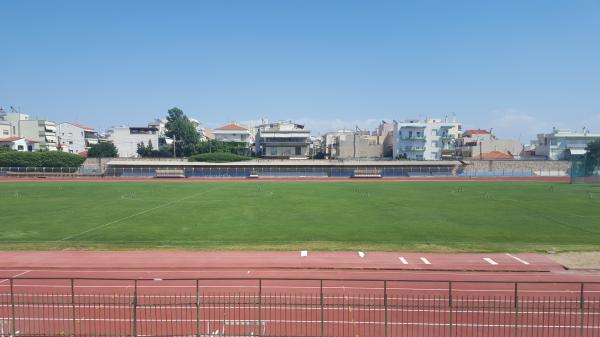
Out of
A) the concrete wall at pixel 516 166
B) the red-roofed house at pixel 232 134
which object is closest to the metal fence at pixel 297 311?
the concrete wall at pixel 516 166

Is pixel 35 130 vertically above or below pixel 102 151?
above

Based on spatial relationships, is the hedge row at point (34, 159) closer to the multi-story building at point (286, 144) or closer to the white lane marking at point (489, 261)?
the multi-story building at point (286, 144)

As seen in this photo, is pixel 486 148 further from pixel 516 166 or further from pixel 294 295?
pixel 294 295

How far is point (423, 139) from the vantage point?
278 feet

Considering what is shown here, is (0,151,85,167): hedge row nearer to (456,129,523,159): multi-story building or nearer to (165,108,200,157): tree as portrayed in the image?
(165,108,200,157): tree

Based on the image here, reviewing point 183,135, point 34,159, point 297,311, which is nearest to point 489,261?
point 297,311

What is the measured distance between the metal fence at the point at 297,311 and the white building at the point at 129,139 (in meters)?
80.4

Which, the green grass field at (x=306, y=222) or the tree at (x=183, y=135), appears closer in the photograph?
the green grass field at (x=306, y=222)

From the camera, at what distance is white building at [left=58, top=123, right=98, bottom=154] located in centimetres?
9156

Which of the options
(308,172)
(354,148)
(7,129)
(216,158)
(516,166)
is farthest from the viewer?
(354,148)

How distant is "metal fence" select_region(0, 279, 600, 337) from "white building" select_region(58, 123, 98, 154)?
89.9 meters

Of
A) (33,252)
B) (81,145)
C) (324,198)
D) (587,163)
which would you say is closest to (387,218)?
(324,198)

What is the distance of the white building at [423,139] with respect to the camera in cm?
8444

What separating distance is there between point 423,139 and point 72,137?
83643mm
